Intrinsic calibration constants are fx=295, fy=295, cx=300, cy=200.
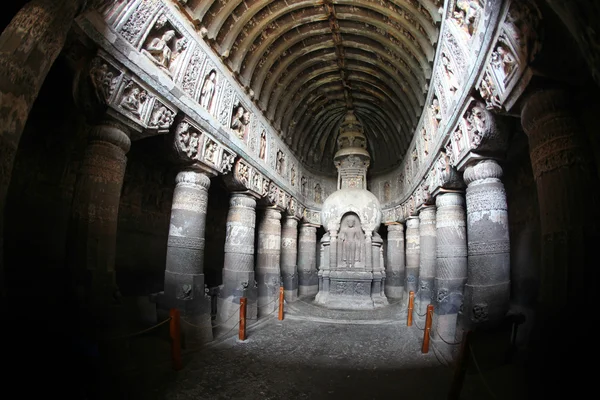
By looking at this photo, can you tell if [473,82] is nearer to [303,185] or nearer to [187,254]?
[187,254]

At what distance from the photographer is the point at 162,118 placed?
587cm

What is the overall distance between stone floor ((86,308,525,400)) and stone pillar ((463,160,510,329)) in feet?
2.14

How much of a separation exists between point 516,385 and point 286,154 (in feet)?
35.9

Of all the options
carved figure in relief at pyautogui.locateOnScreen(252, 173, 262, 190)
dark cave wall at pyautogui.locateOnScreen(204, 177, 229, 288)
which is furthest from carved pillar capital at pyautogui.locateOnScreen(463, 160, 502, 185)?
dark cave wall at pyautogui.locateOnScreen(204, 177, 229, 288)

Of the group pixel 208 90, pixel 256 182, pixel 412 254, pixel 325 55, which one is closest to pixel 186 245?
pixel 256 182

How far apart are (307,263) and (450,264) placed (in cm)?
892

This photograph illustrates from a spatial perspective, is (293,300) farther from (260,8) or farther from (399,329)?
(260,8)

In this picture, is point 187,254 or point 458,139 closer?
point 458,139

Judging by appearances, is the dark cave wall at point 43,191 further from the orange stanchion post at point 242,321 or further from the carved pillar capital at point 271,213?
the carved pillar capital at point 271,213

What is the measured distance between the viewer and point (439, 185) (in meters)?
7.84

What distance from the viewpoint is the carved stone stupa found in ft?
40.7

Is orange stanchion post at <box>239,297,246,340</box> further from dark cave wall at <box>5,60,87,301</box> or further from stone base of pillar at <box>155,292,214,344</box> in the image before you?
dark cave wall at <box>5,60,87,301</box>

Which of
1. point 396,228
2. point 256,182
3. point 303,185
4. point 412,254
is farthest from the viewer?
point 303,185

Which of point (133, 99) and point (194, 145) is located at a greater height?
point (133, 99)
